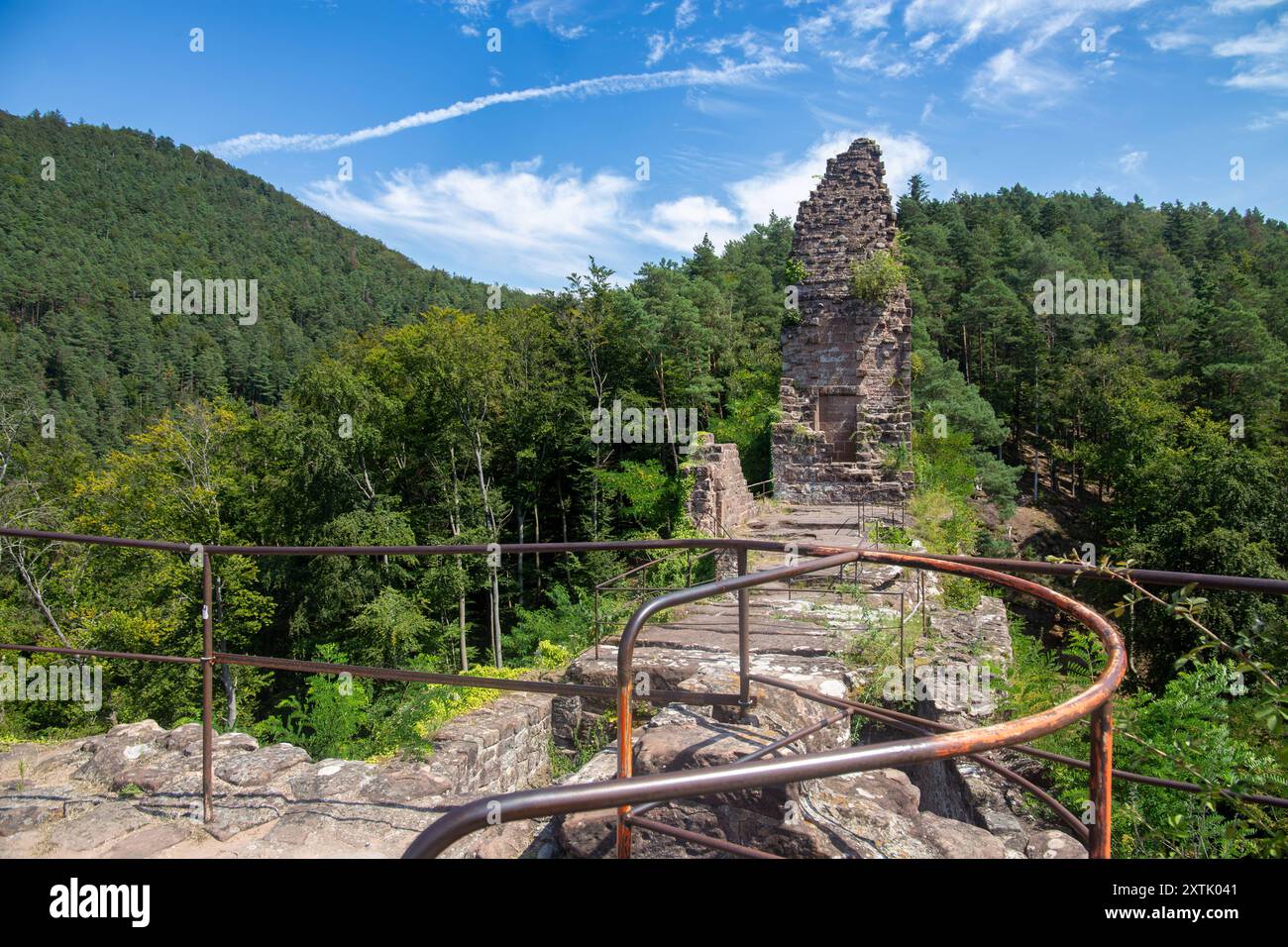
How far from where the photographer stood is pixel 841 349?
16.2 metres

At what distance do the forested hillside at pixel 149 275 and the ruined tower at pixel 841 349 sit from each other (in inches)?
1792

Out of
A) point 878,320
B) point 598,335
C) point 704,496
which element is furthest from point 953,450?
point 598,335

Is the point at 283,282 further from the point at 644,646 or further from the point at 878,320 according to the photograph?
the point at 644,646

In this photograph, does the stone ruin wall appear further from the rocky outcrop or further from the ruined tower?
the rocky outcrop

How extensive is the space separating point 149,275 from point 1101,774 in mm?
92587

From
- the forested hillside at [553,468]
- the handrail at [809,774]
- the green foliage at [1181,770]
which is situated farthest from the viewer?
the forested hillside at [553,468]

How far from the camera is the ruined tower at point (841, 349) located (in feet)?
51.8

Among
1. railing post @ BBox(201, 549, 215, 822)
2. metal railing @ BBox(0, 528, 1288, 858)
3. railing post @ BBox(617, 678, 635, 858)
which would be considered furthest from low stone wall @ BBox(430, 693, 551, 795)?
railing post @ BBox(617, 678, 635, 858)

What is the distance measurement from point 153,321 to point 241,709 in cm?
6527

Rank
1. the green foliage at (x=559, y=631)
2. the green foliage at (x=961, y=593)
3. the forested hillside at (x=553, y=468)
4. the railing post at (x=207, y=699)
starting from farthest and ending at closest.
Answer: the forested hillside at (x=553, y=468) → the green foliage at (x=559, y=631) → the green foliage at (x=961, y=593) → the railing post at (x=207, y=699)

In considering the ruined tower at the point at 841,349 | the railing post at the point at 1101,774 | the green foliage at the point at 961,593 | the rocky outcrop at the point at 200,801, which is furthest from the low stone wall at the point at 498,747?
the ruined tower at the point at 841,349

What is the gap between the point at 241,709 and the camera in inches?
870

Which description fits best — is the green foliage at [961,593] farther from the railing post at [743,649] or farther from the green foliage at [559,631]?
the railing post at [743,649]

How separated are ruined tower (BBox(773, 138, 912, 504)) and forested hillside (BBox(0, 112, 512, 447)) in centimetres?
4551
